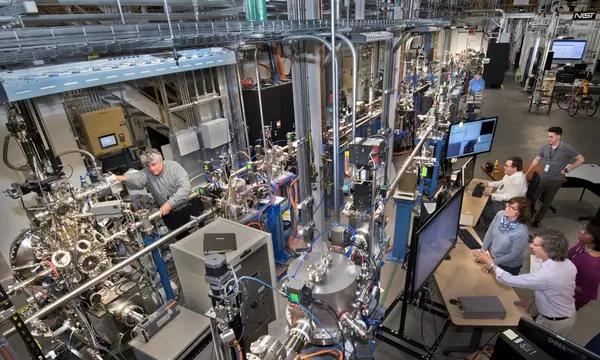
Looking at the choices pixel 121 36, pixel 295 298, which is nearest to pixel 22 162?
pixel 121 36

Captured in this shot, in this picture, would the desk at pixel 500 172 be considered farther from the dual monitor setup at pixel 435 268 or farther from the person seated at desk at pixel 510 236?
the dual monitor setup at pixel 435 268

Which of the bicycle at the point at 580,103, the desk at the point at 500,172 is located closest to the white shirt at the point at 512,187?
the desk at the point at 500,172

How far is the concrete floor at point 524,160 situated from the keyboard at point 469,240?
0.62 metres

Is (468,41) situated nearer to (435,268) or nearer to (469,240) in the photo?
(469,240)

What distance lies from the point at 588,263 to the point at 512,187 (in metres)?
1.52

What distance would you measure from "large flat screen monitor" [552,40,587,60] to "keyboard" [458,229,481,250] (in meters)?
12.2

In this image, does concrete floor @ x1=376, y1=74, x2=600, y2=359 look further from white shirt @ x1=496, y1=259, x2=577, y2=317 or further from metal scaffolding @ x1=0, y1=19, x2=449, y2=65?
metal scaffolding @ x1=0, y1=19, x2=449, y2=65

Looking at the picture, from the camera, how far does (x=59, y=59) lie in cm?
182

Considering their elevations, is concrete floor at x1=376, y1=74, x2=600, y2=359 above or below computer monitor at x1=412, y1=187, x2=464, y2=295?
below

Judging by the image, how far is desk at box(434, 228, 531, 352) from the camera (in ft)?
7.77

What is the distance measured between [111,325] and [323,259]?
2.09 m

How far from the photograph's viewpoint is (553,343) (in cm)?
152

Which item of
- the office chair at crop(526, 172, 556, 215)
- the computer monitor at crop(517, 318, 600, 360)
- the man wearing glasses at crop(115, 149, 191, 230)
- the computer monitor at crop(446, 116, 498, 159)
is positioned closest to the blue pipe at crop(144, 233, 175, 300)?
the man wearing glasses at crop(115, 149, 191, 230)

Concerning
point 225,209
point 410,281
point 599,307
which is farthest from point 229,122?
point 599,307
